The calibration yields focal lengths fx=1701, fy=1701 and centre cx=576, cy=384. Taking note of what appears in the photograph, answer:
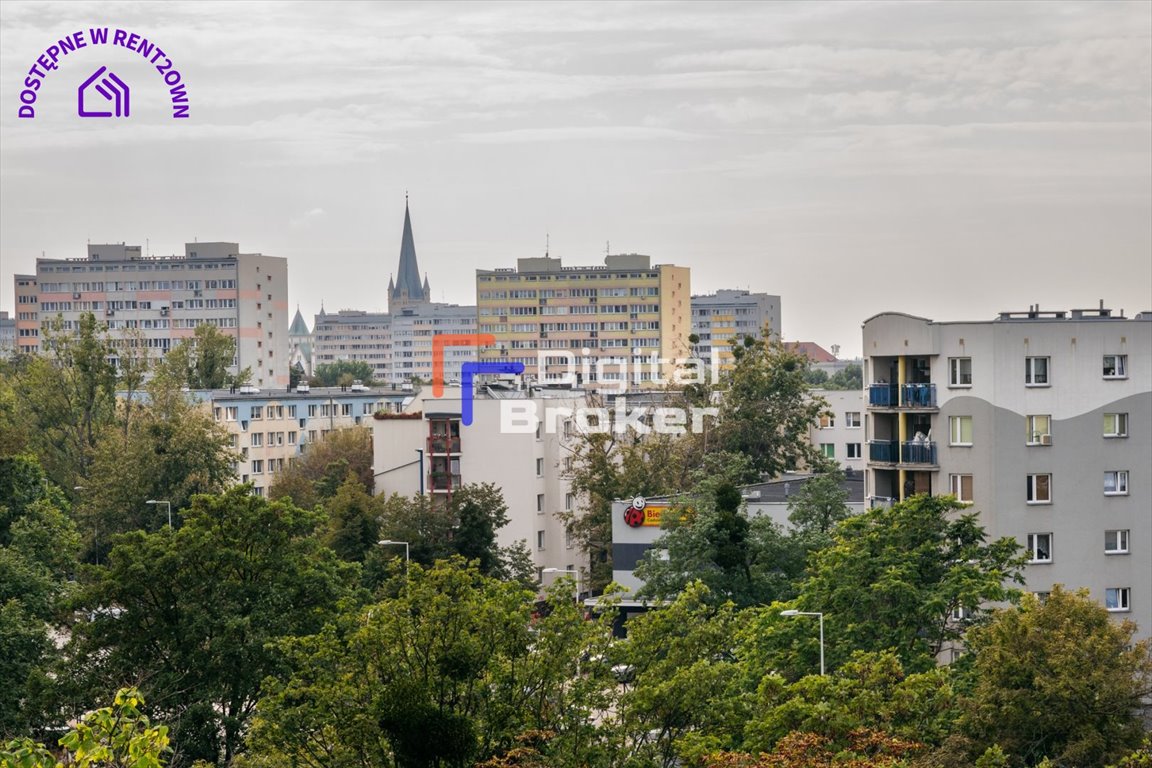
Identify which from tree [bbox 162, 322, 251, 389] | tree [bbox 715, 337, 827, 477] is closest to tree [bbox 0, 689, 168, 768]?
tree [bbox 715, 337, 827, 477]

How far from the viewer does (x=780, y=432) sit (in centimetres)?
8612

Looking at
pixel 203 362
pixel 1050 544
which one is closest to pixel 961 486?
pixel 1050 544

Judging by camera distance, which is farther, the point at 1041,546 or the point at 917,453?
the point at 917,453

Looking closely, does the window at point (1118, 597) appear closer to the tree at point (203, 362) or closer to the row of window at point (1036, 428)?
the row of window at point (1036, 428)

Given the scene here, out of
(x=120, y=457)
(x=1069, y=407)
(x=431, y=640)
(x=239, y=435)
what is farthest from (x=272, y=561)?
(x=239, y=435)

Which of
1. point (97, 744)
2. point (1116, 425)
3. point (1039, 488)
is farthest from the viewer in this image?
point (1116, 425)

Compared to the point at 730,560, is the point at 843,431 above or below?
above

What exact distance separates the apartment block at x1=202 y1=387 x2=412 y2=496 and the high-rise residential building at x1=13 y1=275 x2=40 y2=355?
3383 inches

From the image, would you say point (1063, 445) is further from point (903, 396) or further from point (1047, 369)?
point (903, 396)

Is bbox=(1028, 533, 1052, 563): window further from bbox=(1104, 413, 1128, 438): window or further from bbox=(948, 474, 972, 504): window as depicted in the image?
bbox=(1104, 413, 1128, 438): window

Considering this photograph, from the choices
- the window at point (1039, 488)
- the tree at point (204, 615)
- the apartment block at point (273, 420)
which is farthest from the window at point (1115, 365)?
the apartment block at point (273, 420)

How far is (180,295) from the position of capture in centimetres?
18912

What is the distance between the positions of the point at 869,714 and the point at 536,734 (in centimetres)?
644

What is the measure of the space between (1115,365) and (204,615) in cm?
2710
